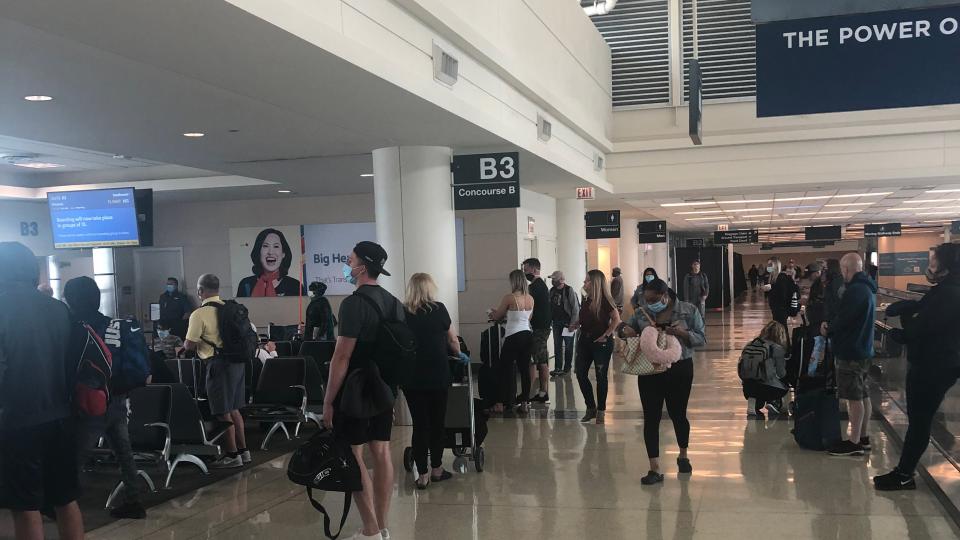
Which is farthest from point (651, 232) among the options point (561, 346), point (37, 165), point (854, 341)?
point (854, 341)

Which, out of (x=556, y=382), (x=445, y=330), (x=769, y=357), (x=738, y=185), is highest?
(x=738, y=185)

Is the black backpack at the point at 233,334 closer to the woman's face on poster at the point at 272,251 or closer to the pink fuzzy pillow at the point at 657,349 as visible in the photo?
the pink fuzzy pillow at the point at 657,349

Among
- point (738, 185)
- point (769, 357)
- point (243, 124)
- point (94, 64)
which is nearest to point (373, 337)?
point (94, 64)

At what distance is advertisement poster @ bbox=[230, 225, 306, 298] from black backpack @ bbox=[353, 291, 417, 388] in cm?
1071

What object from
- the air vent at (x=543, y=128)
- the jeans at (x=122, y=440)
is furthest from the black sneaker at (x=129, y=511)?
the air vent at (x=543, y=128)

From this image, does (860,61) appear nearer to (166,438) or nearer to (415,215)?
(415,215)

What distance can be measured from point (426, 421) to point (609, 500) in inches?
57.2

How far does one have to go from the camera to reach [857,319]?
22.0ft

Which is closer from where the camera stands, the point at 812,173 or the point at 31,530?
the point at 31,530

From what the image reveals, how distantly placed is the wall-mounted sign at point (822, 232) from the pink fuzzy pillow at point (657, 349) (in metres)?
30.9

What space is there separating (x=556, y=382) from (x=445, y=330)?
660 centimetres

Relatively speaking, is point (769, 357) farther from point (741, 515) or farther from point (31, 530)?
point (31, 530)

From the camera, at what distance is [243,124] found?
769 centimetres

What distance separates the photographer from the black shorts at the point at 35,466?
4012 millimetres
